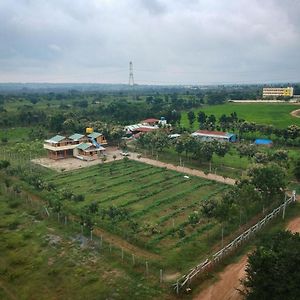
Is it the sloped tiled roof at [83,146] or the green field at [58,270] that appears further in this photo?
the sloped tiled roof at [83,146]

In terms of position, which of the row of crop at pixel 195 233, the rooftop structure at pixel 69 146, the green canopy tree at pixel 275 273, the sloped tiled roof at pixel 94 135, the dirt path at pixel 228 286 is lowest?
the dirt path at pixel 228 286

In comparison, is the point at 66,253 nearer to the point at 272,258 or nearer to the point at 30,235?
the point at 30,235

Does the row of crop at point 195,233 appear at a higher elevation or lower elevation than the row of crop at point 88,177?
higher

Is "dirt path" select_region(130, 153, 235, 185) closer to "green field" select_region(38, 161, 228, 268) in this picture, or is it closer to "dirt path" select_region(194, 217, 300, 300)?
"green field" select_region(38, 161, 228, 268)

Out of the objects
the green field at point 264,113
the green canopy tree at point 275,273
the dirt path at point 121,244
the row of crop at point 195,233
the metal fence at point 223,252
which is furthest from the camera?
the green field at point 264,113

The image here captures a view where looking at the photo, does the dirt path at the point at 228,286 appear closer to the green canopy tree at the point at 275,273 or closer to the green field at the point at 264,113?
the green canopy tree at the point at 275,273

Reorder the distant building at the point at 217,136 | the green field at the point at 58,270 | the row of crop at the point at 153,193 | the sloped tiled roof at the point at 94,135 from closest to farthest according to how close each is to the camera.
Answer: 1. the green field at the point at 58,270
2. the row of crop at the point at 153,193
3. the sloped tiled roof at the point at 94,135
4. the distant building at the point at 217,136

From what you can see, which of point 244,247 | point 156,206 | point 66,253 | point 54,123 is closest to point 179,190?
point 156,206

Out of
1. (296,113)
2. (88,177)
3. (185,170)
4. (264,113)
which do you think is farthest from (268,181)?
(264,113)

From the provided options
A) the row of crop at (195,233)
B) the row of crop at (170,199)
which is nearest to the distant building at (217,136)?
the row of crop at (170,199)
